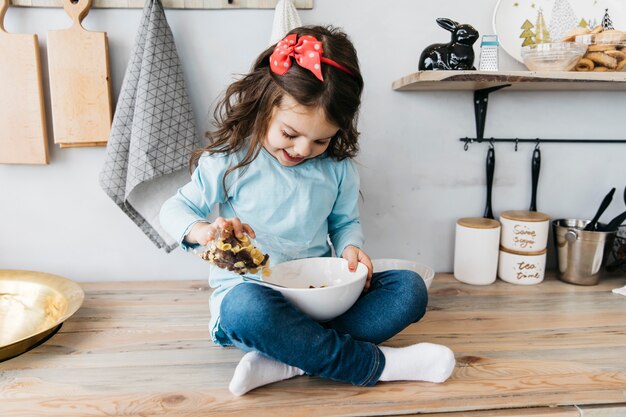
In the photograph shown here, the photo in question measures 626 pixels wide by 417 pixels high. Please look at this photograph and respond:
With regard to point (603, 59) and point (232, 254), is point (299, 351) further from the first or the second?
point (603, 59)

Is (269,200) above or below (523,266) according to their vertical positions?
above

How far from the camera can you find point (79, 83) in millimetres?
1089

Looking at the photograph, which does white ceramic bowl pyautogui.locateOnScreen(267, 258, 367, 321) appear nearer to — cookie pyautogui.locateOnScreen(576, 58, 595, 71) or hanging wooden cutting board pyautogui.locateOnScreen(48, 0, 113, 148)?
hanging wooden cutting board pyautogui.locateOnScreen(48, 0, 113, 148)

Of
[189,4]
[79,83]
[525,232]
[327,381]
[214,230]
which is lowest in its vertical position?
[327,381]

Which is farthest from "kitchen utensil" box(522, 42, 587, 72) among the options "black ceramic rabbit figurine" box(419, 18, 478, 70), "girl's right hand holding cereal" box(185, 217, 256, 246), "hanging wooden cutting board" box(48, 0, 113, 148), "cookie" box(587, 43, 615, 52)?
"hanging wooden cutting board" box(48, 0, 113, 148)

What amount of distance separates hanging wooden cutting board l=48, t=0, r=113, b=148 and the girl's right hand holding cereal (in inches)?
15.9

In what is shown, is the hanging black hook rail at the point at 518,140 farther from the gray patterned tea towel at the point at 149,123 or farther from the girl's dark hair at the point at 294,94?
the gray patterned tea towel at the point at 149,123

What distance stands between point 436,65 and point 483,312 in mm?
520

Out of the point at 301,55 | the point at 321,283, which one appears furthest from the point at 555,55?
the point at 321,283

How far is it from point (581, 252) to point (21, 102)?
Result: 129 centimetres

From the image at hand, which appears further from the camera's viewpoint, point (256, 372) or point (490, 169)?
point (490, 169)

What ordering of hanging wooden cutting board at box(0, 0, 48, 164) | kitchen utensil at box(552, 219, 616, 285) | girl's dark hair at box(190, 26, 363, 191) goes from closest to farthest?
girl's dark hair at box(190, 26, 363, 191) < hanging wooden cutting board at box(0, 0, 48, 164) < kitchen utensil at box(552, 219, 616, 285)

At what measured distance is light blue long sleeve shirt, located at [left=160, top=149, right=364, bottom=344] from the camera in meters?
0.97

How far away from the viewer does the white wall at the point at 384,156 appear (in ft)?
3.75
